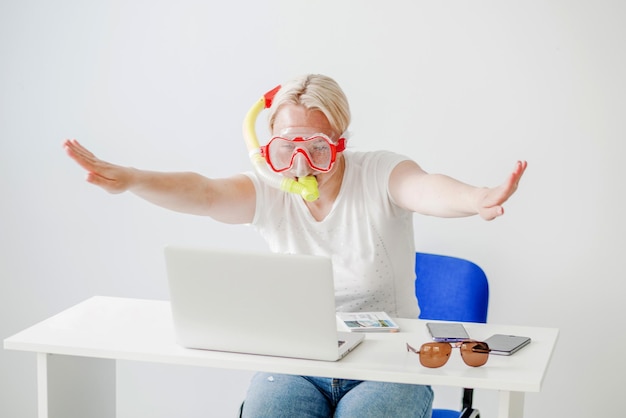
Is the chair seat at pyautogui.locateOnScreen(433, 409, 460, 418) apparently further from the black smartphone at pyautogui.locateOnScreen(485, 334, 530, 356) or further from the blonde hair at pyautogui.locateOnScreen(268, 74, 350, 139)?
the blonde hair at pyautogui.locateOnScreen(268, 74, 350, 139)

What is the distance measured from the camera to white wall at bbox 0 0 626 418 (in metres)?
3.38

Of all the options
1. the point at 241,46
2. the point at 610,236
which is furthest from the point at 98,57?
the point at 610,236

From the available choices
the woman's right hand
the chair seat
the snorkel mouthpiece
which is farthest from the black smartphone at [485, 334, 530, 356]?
the woman's right hand

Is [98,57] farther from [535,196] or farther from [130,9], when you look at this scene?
[535,196]

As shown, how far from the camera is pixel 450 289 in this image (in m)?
3.03

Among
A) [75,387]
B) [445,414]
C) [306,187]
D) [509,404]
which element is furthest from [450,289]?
[75,387]

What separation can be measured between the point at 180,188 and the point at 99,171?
0.31 meters

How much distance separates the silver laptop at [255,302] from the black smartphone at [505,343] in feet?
1.17

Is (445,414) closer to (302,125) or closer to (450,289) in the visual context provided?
(450,289)

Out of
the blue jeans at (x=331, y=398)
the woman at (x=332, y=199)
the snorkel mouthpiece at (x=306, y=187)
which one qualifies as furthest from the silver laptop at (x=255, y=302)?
the snorkel mouthpiece at (x=306, y=187)

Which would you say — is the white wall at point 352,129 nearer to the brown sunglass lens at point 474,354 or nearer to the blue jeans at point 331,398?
the blue jeans at point 331,398

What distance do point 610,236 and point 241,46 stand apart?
1587mm

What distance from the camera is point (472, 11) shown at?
3.41 metres

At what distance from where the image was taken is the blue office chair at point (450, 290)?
2938 millimetres
